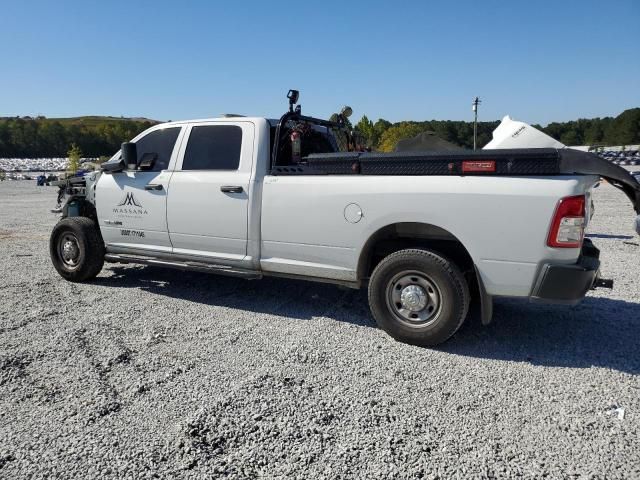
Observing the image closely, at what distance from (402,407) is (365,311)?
1888mm

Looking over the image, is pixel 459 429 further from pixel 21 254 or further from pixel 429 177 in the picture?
pixel 21 254

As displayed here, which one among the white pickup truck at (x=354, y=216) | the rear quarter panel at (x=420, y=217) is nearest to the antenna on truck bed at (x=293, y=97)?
the white pickup truck at (x=354, y=216)

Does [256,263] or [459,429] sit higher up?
[256,263]

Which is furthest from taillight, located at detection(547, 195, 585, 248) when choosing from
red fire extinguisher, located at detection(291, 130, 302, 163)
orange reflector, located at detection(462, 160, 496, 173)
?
red fire extinguisher, located at detection(291, 130, 302, 163)

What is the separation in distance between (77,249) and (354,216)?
385cm

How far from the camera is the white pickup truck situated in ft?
10.8

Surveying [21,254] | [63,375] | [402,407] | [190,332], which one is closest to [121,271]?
[21,254]

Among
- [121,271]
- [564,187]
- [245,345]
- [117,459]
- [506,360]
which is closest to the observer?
[117,459]

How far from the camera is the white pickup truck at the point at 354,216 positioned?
3289 mm

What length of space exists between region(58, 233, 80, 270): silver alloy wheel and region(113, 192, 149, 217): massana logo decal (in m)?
0.80

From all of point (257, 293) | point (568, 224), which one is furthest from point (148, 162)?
point (568, 224)

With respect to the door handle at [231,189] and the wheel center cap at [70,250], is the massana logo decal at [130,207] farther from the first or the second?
the door handle at [231,189]

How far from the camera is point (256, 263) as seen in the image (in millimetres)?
4562

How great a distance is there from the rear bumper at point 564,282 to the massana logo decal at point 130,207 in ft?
13.5
